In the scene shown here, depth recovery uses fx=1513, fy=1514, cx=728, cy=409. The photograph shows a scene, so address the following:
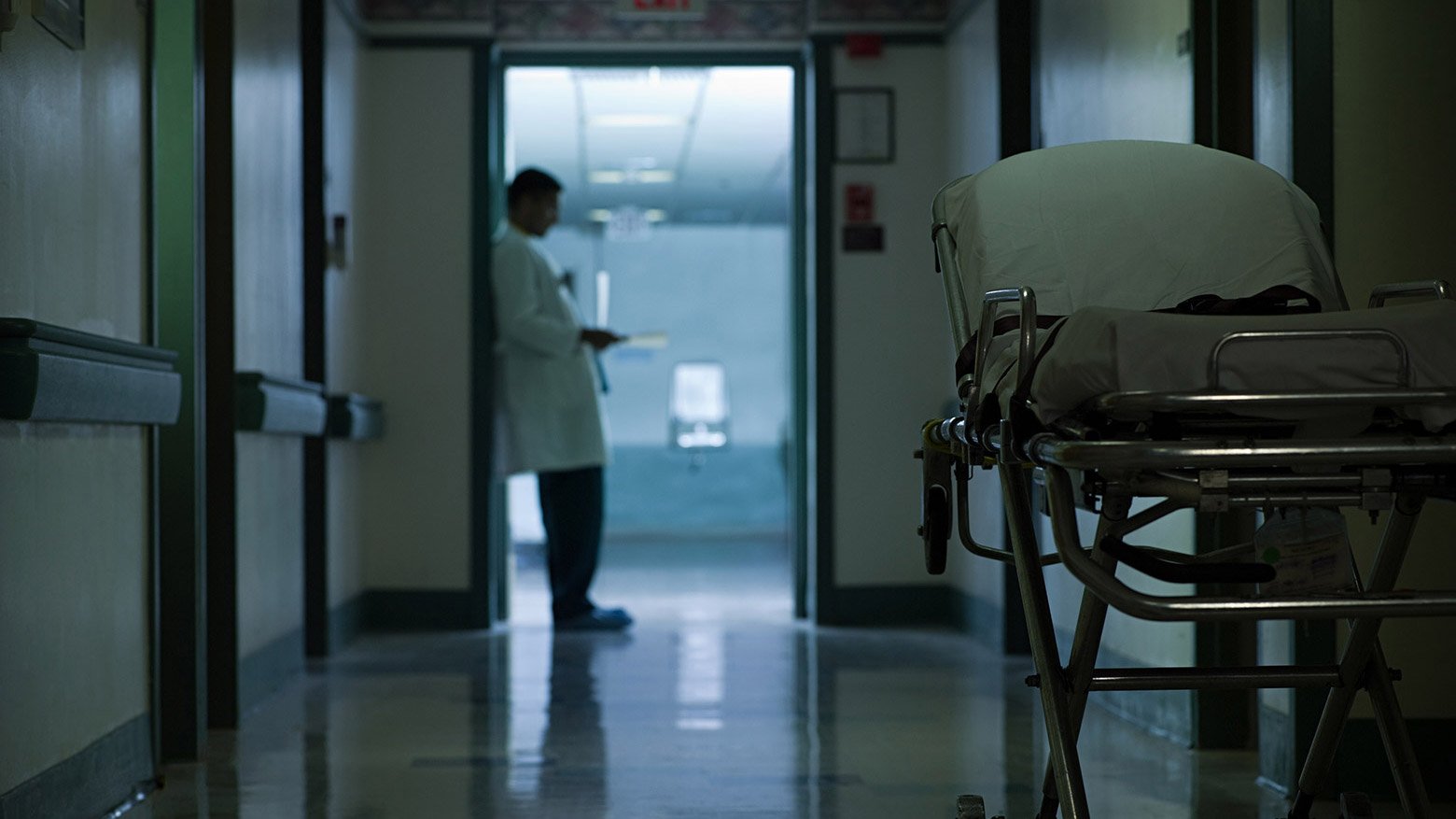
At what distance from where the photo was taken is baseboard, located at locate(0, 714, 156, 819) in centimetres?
230

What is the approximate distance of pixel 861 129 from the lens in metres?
5.62

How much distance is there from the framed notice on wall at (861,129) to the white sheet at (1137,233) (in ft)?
11.3

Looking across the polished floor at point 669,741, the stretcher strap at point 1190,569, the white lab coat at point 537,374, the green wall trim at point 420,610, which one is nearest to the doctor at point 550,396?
the white lab coat at point 537,374

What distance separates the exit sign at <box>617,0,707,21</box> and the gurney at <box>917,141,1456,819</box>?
3.43 meters

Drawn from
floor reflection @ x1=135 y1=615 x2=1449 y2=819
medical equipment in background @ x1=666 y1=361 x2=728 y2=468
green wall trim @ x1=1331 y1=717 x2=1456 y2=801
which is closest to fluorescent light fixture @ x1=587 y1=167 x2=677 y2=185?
medical equipment in background @ x1=666 y1=361 x2=728 y2=468

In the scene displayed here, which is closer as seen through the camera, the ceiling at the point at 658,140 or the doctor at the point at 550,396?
the doctor at the point at 550,396

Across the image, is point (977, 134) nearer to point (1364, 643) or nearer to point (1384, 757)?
point (1384, 757)

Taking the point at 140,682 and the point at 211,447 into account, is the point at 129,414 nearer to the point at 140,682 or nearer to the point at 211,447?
the point at 140,682

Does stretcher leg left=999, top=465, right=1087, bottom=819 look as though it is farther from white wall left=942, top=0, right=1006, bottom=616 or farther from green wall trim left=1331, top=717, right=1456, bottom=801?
white wall left=942, top=0, right=1006, bottom=616

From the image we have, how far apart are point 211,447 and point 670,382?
31.7ft

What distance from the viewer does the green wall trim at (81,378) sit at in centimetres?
214

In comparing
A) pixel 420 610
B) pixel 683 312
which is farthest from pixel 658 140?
pixel 420 610

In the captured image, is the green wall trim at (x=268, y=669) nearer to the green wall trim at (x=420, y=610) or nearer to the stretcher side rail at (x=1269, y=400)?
the green wall trim at (x=420, y=610)

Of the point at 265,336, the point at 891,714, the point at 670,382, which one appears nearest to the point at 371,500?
the point at 265,336
